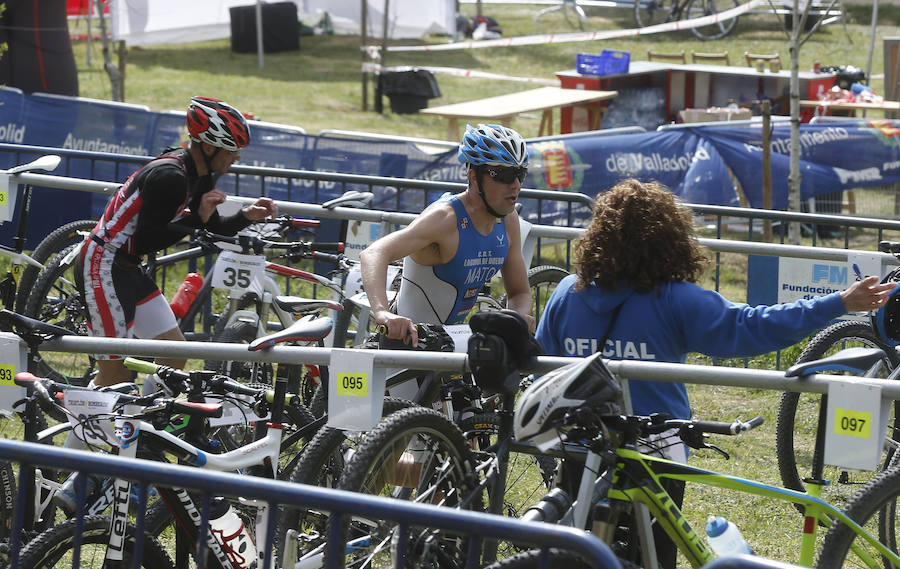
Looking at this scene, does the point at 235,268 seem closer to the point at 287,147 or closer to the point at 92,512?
the point at 92,512

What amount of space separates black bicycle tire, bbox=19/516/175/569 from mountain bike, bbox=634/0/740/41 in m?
27.9

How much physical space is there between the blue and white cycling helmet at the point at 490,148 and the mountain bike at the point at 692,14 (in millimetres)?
26158

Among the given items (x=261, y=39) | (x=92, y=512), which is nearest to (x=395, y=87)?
(x=261, y=39)

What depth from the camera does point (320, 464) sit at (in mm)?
4203

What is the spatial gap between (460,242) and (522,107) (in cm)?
1256

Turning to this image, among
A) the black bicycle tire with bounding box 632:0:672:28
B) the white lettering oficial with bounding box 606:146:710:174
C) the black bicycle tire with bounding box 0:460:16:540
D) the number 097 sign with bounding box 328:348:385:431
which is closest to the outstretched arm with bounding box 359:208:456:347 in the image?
the number 097 sign with bounding box 328:348:385:431

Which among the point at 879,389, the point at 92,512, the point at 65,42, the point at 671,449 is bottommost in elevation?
the point at 92,512

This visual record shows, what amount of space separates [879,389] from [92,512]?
2.64m

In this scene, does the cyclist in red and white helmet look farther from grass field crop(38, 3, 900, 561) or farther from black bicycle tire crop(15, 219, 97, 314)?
grass field crop(38, 3, 900, 561)

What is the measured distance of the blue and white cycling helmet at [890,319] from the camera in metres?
3.95

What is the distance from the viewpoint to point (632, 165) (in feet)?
43.3

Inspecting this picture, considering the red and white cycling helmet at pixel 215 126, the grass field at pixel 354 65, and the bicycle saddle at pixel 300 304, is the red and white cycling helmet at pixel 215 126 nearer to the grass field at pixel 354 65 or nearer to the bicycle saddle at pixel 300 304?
the bicycle saddle at pixel 300 304

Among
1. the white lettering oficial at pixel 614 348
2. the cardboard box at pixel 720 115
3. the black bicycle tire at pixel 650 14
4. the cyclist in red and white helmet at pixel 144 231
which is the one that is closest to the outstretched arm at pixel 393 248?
the white lettering oficial at pixel 614 348

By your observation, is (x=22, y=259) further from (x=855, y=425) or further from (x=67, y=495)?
(x=855, y=425)
